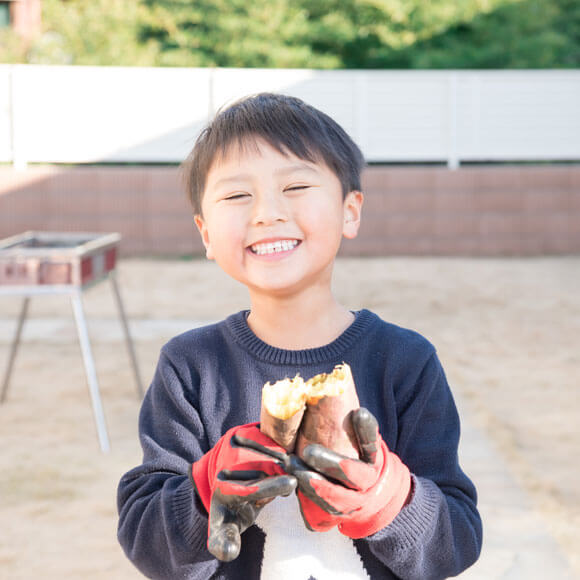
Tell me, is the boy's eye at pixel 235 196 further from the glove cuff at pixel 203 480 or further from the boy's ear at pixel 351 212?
the glove cuff at pixel 203 480

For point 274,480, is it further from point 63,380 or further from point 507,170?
point 507,170

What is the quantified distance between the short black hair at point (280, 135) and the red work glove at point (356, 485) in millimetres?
434

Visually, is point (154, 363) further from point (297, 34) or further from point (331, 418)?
point (297, 34)

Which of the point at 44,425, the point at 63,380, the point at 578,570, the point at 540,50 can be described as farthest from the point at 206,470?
the point at 540,50

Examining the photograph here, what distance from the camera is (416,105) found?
32.2ft

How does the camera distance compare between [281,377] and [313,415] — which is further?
[281,377]

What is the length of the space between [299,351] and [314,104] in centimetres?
845

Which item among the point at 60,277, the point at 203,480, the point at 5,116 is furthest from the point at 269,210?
the point at 5,116

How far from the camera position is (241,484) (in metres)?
0.98

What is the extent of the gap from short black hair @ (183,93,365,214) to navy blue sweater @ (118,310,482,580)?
0.24 m

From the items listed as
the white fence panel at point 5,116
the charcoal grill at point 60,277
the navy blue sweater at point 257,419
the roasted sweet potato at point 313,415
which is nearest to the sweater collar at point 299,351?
the navy blue sweater at point 257,419

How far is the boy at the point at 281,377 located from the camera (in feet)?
3.85

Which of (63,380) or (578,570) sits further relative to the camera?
(63,380)

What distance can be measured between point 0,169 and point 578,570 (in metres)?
7.90
